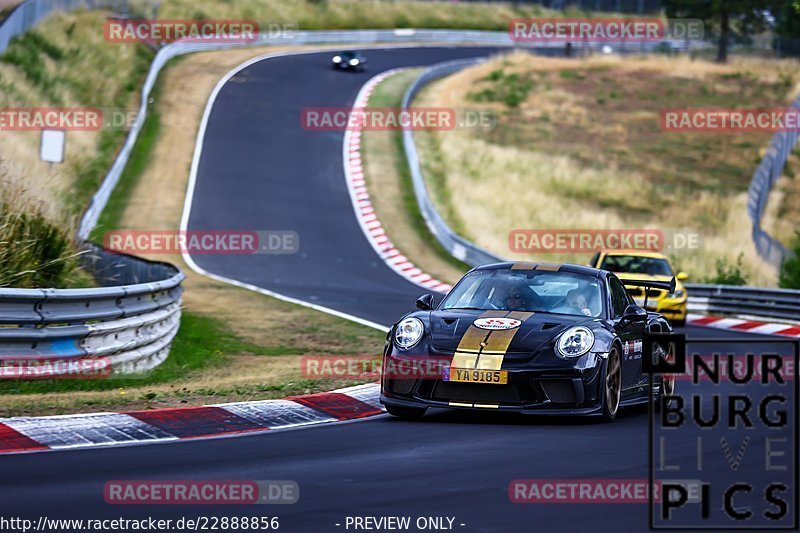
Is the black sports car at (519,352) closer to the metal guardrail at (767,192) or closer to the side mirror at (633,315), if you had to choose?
the side mirror at (633,315)

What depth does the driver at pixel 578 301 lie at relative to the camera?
11.4 m

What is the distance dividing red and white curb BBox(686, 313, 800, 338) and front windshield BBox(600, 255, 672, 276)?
2.00m

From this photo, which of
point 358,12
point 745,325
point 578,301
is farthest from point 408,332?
point 358,12

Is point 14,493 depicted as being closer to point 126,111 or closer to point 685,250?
point 685,250

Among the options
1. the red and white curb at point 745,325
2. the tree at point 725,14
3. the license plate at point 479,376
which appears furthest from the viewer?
the tree at point 725,14

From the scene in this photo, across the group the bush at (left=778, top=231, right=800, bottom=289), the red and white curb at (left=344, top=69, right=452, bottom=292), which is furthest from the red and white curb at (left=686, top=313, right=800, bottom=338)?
the red and white curb at (left=344, top=69, right=452, bottom=292)

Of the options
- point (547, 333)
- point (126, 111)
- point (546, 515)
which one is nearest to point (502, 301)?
point (547, 333)

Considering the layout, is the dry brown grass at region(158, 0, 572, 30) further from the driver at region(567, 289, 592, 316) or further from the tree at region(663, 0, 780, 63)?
the driver at region(567, 289, 592, 316)

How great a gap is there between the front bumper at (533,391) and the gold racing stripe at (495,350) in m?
0.09

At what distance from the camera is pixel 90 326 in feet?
40.8

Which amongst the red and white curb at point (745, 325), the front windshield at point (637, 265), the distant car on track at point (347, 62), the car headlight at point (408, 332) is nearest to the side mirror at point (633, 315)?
the car headlight at point (408, 332)

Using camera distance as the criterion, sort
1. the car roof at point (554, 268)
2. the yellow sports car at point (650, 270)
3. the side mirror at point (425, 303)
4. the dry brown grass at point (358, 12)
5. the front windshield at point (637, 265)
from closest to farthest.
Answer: the side mirror at point (425, 303) < the car roof at point (554, 268) < the yellow sports car at point (650, 270) < the front windshield at point (637, 265) < the dry brown grass at point (358, 12)

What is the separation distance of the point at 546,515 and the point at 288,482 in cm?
151

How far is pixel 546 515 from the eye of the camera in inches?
269
